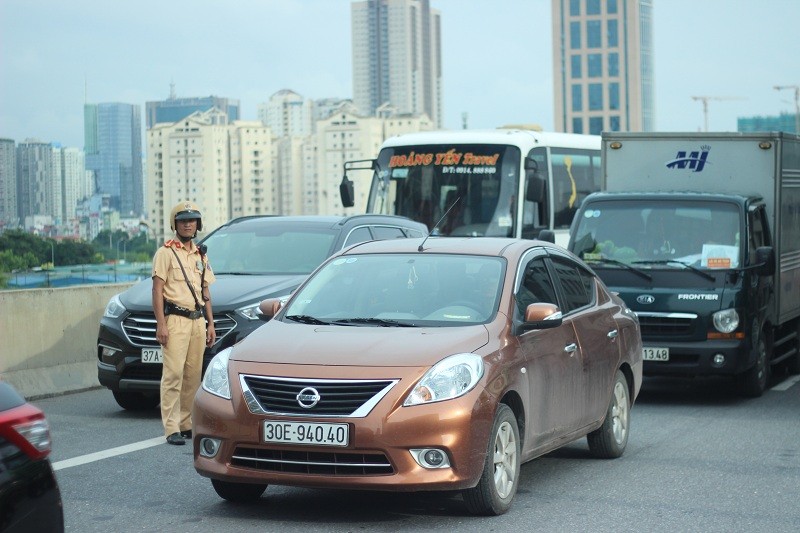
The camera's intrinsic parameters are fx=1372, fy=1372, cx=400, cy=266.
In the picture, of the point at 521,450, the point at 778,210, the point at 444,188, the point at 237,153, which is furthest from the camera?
A: the point at 237,153

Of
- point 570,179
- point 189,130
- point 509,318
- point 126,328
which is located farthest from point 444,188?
point 189,130

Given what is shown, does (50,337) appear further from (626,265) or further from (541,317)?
(541,317)

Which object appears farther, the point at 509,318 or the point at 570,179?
the point at 570,179

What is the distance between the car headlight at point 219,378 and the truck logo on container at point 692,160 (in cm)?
881

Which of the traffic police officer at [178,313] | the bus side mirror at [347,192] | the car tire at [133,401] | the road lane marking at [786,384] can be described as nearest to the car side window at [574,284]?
the traffic police officer at [178,313]

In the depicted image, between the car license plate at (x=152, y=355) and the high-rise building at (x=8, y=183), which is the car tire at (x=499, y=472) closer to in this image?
the car license plate at (x=152, y=355)

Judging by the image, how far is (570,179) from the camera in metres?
25.6

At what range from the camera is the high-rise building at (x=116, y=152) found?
32344 millimetres

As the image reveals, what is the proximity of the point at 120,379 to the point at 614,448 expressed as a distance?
4409 millimetres

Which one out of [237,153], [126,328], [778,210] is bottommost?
[126,328]

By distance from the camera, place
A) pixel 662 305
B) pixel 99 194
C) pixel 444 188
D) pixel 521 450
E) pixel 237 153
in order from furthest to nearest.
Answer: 1. pixel 237 153
2. pixel 99 194
3. pixel 444 188
4. pixel 662 305
5. pixel 521 450

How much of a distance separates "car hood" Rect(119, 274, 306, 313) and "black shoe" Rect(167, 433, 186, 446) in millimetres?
1633

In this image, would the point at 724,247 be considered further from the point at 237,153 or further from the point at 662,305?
the point at 237,153

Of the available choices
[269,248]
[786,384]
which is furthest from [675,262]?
[269,248]
